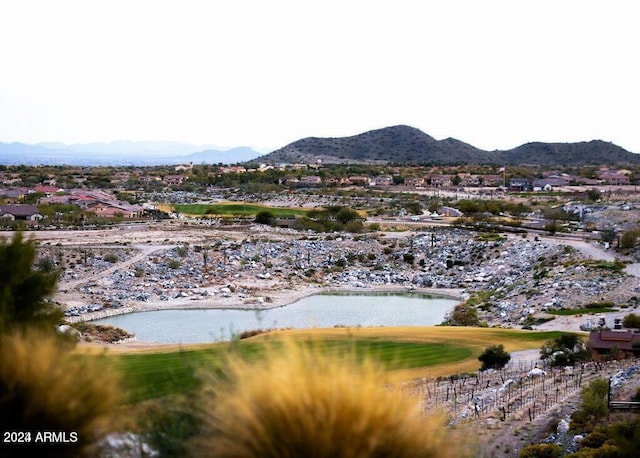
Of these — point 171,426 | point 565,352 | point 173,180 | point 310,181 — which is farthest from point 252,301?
point 173,180

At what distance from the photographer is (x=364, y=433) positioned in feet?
16.7

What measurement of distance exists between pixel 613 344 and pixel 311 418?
63.5ft

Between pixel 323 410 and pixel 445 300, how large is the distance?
127 ft

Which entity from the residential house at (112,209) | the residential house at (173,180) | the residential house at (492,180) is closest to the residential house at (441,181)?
the residential house at (492,180)

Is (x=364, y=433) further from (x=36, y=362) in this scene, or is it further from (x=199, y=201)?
(x=199, y=201)

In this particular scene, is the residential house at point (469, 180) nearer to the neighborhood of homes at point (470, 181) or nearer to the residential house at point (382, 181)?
the neighborhood of homes at point (470, 181)

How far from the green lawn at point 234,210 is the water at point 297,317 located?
3556 cm

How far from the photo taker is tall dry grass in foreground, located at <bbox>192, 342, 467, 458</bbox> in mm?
5020

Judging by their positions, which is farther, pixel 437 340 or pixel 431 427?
pixel 437 340

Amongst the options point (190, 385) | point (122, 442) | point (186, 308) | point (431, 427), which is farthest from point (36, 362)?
point (186, 308)

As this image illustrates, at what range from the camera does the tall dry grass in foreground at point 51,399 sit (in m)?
5.70

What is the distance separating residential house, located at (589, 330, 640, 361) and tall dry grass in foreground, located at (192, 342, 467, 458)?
17712 mm

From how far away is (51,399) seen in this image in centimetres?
580

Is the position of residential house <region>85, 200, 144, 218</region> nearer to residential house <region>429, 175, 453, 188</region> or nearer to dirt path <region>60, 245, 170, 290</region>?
dirt path <region>60, 245, 170, 290</region>
